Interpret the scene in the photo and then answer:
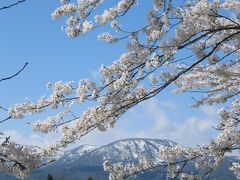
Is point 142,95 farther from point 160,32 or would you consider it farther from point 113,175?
point 113,175

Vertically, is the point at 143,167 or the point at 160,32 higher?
the point at 160,32

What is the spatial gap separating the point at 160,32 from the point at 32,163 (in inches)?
117

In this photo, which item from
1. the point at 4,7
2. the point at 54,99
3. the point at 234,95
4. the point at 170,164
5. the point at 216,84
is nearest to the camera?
the point at 4,7

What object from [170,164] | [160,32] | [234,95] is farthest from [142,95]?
[234,95]

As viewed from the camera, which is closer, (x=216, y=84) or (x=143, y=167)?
(x=143, y=167)

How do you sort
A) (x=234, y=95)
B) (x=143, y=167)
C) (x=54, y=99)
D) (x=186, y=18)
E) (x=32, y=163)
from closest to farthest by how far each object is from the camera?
(x=32, y=163)
(x=186, y=18)
(x=54, y=99)
(x=143, y=167)
(x=234, y=95)

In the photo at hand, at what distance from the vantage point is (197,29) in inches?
251

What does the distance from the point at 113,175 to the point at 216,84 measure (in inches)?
178

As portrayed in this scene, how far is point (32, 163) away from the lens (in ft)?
16.3

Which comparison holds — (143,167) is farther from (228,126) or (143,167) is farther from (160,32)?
(160,32)

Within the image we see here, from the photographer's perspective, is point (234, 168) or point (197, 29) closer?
point (197, 29)

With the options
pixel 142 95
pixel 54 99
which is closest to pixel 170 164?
pixel 142 95

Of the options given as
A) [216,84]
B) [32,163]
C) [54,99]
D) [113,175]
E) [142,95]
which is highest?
[216,84]

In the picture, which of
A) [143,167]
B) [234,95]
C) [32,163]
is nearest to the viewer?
[32,163]
